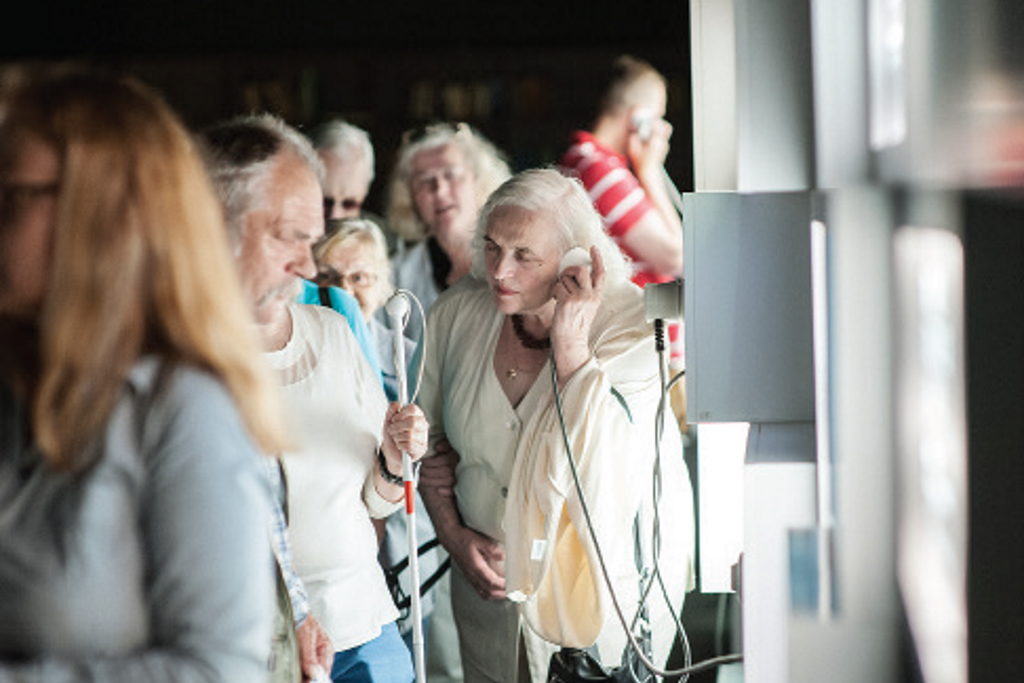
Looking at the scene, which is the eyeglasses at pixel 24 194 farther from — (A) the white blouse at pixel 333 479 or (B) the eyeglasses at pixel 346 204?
(B) the eyeglasses at pixel 346 204

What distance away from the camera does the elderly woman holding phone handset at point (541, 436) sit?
8.30 feet

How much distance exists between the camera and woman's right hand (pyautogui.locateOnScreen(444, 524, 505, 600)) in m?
2.70

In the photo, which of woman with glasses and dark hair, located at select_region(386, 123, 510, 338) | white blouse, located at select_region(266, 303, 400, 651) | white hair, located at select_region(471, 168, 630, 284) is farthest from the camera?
woman with glasses and dark hair, located at select_region(386, 123, 510, 338)

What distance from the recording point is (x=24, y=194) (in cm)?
107

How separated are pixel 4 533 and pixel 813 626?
32.4 inches

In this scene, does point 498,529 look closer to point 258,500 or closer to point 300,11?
point 258,500

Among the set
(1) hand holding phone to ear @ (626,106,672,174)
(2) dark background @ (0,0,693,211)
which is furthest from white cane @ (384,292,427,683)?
(2) dark background @ (0,0,693,211)

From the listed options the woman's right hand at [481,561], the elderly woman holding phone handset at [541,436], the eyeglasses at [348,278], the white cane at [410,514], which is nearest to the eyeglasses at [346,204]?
the eyeglasses at [348,278]

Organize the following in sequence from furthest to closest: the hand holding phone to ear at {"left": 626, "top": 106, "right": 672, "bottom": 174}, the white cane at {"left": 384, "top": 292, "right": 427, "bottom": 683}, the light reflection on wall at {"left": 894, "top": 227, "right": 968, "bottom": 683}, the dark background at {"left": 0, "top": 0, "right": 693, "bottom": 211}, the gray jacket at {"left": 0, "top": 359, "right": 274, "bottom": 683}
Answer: the dark background at {"left": 0, "top": 0, "right": 693, "bottom": 211} < the hand holding phone to ear at {"left": 626, "top": 106, "right": 672, "bottom": 174} < the white cane at {"left": 384, "top": 292, "right": 427, "bottom": 683} < the gray jacket at {"left": 0, "top": 359, "right": 274, "bottom": 683} < the light reflection on wall at {"left": 894, "top": 227, "right": 968, "bottom": 683}

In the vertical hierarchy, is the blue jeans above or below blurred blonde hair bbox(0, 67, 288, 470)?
below

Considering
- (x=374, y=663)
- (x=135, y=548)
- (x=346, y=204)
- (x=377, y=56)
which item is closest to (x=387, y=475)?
(x=374, y=663)

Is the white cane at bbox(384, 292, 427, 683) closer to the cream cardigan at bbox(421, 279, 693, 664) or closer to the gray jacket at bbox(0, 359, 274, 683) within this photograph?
the cream cardigan at bbox(421, 279, 693, 664)

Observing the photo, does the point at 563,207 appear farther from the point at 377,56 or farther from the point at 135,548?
the point at 377,56

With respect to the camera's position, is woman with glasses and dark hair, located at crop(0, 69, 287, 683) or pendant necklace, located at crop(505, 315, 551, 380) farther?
pendant necklace, located at crop(505, 315, 551, 380)
